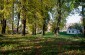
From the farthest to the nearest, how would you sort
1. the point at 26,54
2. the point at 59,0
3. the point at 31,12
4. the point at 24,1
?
the point at 59,0
the point at 31,12
the point at 24,1
the point at 26,54

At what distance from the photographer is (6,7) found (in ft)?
133

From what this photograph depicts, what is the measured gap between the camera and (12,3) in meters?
39.7

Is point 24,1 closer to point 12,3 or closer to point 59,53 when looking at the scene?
point 12,3

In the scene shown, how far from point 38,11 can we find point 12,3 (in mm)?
5998

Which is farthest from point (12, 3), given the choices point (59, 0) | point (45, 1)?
point (59, 0)

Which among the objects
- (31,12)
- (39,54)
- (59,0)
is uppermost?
(59,0)

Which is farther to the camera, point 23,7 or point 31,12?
point 31,12

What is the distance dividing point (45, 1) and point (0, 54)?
32770 millimetres

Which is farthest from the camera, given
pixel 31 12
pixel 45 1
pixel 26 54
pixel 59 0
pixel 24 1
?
pixel 59 0

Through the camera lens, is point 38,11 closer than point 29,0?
No

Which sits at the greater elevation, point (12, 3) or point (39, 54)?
point (12, 3)

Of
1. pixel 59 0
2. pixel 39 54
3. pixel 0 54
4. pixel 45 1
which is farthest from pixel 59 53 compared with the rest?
pixel 59 0

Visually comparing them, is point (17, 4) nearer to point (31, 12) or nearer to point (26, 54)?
point (31, 12)

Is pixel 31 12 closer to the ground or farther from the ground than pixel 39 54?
farther from the ground
